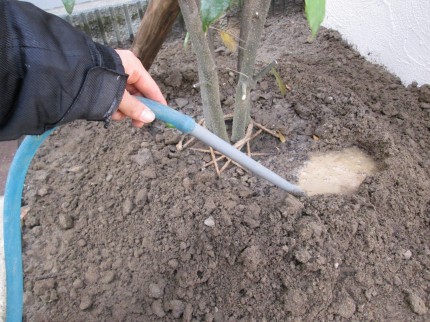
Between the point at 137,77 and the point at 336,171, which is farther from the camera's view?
the point at 336,171

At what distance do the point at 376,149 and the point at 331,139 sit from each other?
0.50 feet

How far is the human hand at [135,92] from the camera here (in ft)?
2.76

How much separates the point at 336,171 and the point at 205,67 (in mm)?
562

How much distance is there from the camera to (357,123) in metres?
1.38

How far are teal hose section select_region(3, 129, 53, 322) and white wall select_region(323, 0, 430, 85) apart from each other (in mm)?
1400

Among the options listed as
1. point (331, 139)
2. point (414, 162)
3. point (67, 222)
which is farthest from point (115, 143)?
point (414, 162)

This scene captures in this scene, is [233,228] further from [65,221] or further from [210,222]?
[65,221]

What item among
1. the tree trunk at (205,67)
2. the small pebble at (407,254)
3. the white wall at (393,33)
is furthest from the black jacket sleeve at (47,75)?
the white wall at (393,33)

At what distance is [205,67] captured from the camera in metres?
1.11

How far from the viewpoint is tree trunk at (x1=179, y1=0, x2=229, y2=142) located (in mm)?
983

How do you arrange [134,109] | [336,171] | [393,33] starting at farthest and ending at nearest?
[393,33] → [336,171] → [134,109]

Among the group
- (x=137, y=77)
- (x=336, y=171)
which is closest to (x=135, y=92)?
(x=137, y=77)

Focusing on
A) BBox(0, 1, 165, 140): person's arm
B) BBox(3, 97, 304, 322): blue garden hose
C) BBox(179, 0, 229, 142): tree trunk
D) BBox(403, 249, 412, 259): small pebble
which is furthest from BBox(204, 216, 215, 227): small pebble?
BBox(403, 249, 412, 259): small pebble

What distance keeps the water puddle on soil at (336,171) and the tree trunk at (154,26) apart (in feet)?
2.25
